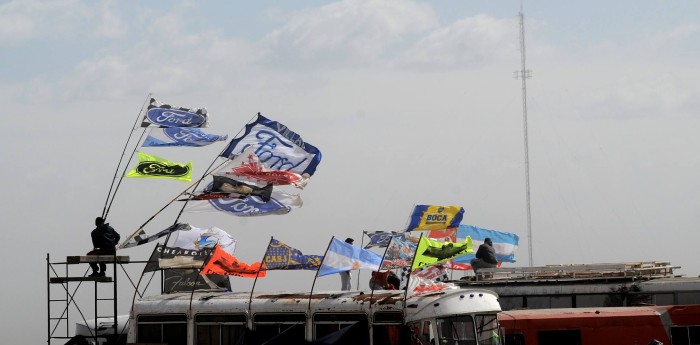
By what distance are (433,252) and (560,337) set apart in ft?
14.6

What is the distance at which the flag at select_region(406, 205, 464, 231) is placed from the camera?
4553cm

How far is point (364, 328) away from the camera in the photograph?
1059 inches

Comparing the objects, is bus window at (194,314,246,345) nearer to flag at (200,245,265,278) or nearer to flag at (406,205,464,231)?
flag at (200,245,265,278)

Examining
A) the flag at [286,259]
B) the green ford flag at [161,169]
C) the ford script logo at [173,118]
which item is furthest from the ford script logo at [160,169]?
the flag at [286,259]

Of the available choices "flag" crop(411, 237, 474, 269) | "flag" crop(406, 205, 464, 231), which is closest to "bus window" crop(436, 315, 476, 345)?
"flag" crop(411, 237, 474, 269)

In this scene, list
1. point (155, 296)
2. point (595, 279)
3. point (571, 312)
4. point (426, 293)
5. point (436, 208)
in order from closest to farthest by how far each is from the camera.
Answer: point (426, 293) < point (155, 296) < point (571, 312) < point (595, 279) < point (436, 208)

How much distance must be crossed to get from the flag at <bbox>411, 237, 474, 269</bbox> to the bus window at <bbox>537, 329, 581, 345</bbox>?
314 cm

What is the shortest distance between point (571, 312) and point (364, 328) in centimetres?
707

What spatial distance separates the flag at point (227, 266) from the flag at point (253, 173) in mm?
2481

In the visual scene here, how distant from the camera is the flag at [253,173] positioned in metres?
33.1

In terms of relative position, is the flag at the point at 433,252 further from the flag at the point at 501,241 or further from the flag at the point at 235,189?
the flag at the point at 501,241

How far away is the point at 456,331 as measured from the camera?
26.2m

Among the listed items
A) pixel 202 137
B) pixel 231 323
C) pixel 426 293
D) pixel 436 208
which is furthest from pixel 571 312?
pixel 436 208

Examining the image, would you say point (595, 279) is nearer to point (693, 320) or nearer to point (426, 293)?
point (693, 320)
